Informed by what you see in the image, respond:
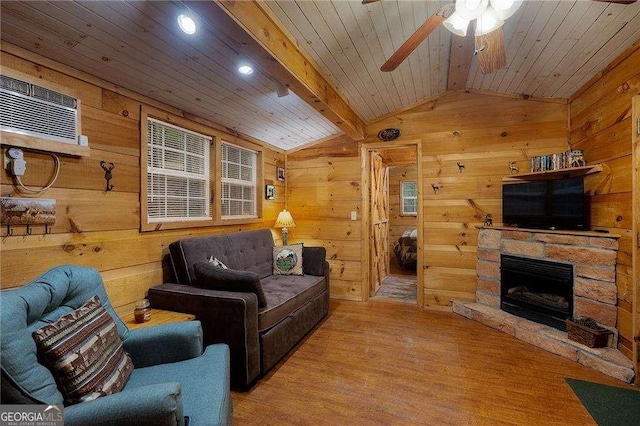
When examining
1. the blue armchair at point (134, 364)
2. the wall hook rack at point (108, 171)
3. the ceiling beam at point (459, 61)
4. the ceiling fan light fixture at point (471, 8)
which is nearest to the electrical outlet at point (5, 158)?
the wall hook rack at point (108, 171)

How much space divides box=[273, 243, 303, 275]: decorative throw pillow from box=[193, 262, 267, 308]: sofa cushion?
3.81 ft

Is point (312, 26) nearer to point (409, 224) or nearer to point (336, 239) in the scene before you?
point (336, 239)

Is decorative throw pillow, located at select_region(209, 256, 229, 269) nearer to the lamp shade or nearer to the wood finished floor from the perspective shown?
the wood finished floor

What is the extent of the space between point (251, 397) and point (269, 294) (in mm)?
835

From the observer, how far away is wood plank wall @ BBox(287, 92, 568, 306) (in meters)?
3.44

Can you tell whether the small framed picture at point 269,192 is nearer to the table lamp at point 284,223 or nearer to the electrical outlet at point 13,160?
the table lamp at point 284,223

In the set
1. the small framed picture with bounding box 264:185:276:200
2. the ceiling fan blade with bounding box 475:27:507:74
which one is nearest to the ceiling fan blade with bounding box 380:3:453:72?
the ceiling fan blade with bounding box 475:27:507:74

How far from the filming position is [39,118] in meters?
1.68

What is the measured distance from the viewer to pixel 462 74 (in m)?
3.13

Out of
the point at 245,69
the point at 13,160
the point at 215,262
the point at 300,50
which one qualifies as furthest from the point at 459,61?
the point at 13,160

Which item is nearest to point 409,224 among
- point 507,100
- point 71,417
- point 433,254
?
point 433,254

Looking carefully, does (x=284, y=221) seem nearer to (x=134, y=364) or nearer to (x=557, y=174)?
(x=134, y=364)

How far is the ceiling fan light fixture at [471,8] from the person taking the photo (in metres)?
1.47

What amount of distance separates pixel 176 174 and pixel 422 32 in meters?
2.42
